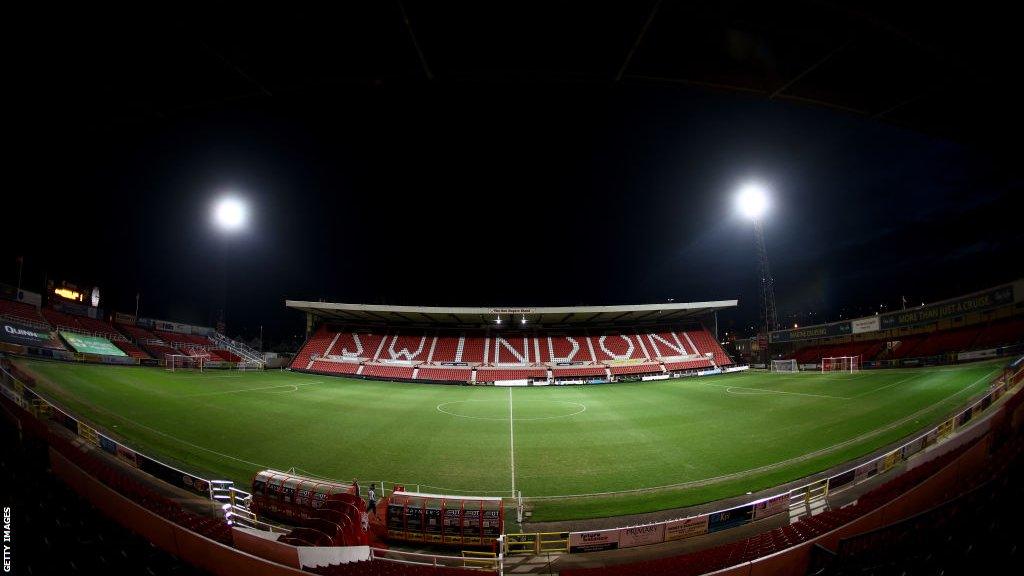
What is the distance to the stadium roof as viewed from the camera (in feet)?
123

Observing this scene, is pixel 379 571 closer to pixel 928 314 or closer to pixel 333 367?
pixel 333 367

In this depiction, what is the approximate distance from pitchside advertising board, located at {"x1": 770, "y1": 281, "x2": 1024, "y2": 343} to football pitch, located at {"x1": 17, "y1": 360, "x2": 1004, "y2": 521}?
1021cm

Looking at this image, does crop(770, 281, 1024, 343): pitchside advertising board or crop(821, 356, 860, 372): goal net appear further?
crop(821, 356, 860, 372): goal net

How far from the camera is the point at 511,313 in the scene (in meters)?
38.7

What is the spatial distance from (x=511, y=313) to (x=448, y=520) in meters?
31.6

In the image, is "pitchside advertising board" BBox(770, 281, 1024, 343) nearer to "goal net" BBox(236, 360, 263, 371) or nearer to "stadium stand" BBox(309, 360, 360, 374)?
"stadium stand" BBox(309, 360, 360, 374)

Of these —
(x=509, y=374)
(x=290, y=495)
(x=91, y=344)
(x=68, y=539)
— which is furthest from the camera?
(x=509, y=374)

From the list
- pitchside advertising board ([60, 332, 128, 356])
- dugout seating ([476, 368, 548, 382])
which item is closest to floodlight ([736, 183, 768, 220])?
dugout seating ([476, 368, 548, 382])

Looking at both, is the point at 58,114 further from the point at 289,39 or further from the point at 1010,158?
the point at 1010,158

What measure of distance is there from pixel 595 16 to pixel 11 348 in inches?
1660

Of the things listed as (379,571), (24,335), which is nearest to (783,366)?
(379,571)

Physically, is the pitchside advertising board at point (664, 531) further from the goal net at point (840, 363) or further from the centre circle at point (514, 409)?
the goal net at point (840, 363)

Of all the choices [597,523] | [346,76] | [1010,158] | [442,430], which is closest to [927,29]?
[1010,158]

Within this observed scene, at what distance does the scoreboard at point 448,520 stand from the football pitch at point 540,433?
1.72m
